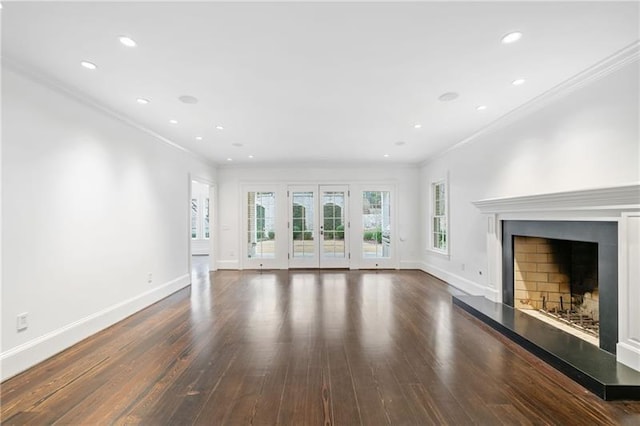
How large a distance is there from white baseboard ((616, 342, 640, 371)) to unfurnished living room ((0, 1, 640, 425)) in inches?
0.5

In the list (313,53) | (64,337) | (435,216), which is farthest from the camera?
(435,216)

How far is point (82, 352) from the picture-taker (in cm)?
282

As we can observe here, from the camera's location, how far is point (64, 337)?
2.86 m

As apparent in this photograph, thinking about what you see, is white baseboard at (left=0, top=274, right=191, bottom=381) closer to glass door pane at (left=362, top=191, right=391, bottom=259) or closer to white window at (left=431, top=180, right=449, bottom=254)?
glass door pane at (left=362, top=191, right=391, bottom=259)

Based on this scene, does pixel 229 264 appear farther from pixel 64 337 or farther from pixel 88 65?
pixel 88 65

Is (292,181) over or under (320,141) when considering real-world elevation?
under

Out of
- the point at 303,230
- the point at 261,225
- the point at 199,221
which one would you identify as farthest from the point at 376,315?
the point at 199,221

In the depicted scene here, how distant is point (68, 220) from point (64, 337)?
3.71ft

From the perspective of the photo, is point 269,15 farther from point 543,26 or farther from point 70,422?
point 70,422

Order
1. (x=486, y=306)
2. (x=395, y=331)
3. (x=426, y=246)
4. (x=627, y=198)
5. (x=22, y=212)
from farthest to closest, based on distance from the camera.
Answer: (x=426, y=246), (x=486, y=306), (x=395, y=331), (x=22, y=212), (x=627, y=198)

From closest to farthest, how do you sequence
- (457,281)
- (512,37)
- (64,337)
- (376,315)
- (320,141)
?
(512,37), (64,337), (376,315), (320,141), (457,281)

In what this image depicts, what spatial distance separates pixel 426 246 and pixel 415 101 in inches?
171

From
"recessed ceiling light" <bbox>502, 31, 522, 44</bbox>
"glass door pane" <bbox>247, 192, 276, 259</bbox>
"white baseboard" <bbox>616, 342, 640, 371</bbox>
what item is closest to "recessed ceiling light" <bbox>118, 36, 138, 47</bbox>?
"recessed ceiling light" <bbox>502, 31, 522, 44</bbox>

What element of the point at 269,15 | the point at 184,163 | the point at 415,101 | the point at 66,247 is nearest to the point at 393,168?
the point at 415,101
